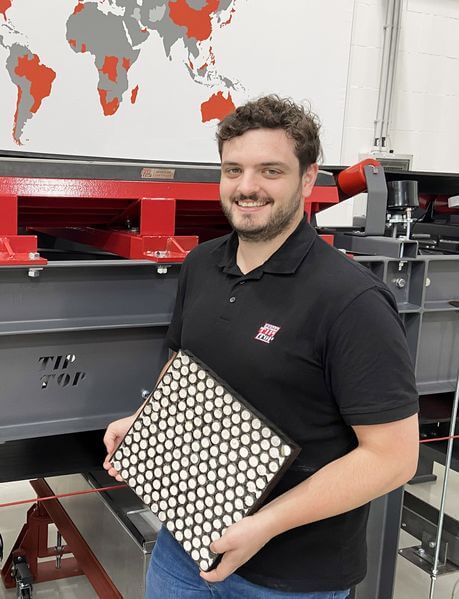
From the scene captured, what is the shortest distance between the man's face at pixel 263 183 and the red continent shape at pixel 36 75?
8.65 feet

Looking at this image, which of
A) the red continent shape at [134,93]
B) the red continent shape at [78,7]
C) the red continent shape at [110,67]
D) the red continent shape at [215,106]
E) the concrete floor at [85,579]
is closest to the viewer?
the concrete floor at [85,579]

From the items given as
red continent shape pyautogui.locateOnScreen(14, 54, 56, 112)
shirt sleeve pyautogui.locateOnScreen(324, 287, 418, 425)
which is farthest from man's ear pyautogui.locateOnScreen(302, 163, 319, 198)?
red continent shape pyautogui.locateOnScreen(14, 54, 56, 112)

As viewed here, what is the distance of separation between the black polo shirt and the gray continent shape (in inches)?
107

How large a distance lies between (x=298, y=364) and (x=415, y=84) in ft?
13.1

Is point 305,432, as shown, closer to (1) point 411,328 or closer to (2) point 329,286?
(2) point 329,286

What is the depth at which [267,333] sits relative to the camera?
3.51 ft

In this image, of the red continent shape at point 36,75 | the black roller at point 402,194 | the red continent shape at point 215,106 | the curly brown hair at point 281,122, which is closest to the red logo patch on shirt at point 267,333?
the curly brown hair at point 281,122

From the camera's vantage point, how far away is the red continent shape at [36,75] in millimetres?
3400

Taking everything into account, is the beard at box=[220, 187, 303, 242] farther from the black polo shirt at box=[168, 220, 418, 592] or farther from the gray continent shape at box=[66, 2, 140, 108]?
the gray continent shape at box=[66, 2, 140, 108]

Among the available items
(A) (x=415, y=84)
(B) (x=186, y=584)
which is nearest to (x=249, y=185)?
(B) (x=186, y=584)

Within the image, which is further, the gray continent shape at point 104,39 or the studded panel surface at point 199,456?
the gray continent shape at point 104,39

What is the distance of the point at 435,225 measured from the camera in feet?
8.19

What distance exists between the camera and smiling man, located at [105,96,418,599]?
987 mm

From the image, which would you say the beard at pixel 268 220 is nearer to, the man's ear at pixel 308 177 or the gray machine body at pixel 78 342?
the man's ear at pixel 308 177
